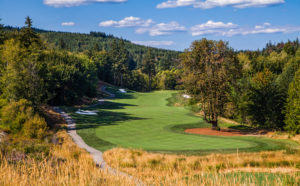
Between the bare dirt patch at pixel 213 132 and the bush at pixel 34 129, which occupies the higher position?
the bush at pixel 34 129

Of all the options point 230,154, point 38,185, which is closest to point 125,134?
point 230,154

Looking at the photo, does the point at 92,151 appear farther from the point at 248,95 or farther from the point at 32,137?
the point at 248,95

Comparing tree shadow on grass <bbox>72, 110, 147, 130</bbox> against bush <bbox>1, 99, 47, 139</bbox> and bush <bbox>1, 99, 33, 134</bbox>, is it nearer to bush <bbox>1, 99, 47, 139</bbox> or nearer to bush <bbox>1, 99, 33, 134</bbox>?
bush <bbox>1, 99, 47, 139</bbox>

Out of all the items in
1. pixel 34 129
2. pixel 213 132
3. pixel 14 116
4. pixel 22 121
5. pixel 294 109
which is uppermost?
pixel 294 109

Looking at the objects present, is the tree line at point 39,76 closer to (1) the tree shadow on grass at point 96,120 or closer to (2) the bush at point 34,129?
(2) the bush at point 34,129

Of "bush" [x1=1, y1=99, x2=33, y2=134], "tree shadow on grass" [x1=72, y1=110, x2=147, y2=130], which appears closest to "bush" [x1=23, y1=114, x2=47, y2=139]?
"bush" [x1=1, y1=99, x2=33, y2=134]

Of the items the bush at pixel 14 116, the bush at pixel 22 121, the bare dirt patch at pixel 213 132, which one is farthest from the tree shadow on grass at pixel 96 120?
the bare dirt patch at pixel 213 132

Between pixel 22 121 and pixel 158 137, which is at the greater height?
pixel 22 121

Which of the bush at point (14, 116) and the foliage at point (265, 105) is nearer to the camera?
the bush at point (14, 116)

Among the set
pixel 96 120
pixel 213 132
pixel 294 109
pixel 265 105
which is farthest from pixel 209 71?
pixel 96 120

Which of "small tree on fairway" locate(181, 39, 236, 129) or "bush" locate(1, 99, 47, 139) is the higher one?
"small tree on fairway" locate(181, 39, 236, 129)

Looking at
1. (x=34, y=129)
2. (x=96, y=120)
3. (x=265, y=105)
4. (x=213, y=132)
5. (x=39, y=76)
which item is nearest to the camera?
(x=34, y=129)

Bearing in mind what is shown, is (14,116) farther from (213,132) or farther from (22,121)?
(213,132)

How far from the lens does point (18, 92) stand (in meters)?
32.7
